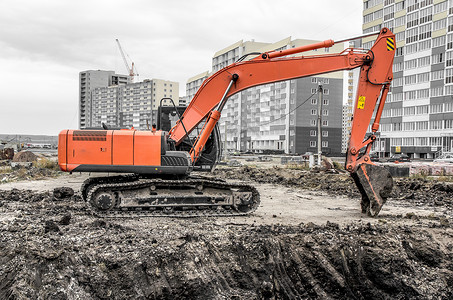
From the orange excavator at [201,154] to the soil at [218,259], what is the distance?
0.57 meters

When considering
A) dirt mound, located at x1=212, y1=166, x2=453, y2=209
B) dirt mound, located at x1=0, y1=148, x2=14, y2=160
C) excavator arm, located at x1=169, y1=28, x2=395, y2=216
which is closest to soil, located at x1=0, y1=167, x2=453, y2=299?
excavator arm, located at x1=169, y1=28, x2=395, y2=216

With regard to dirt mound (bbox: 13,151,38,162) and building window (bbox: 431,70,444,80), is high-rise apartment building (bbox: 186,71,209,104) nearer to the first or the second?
building window (bbox: 431,70,444,80)

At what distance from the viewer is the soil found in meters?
5.87

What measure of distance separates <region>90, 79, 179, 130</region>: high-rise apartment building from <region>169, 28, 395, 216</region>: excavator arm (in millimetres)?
130397

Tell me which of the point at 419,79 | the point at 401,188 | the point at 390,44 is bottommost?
the point at 401,188

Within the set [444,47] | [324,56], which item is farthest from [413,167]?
[444,47]

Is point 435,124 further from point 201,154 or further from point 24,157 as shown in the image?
point 201,154

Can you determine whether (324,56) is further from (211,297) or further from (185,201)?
(211,297)

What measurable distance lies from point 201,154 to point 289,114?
79002mm

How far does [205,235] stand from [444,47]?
6529 cm

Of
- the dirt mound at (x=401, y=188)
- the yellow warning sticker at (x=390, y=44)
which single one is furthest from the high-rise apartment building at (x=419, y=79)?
the yellow warning sticker at (x=390, y=44)

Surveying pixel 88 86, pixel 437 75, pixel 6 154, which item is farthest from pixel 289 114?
pixel 88 86

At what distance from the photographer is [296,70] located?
1015cm

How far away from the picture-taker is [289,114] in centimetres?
8781
